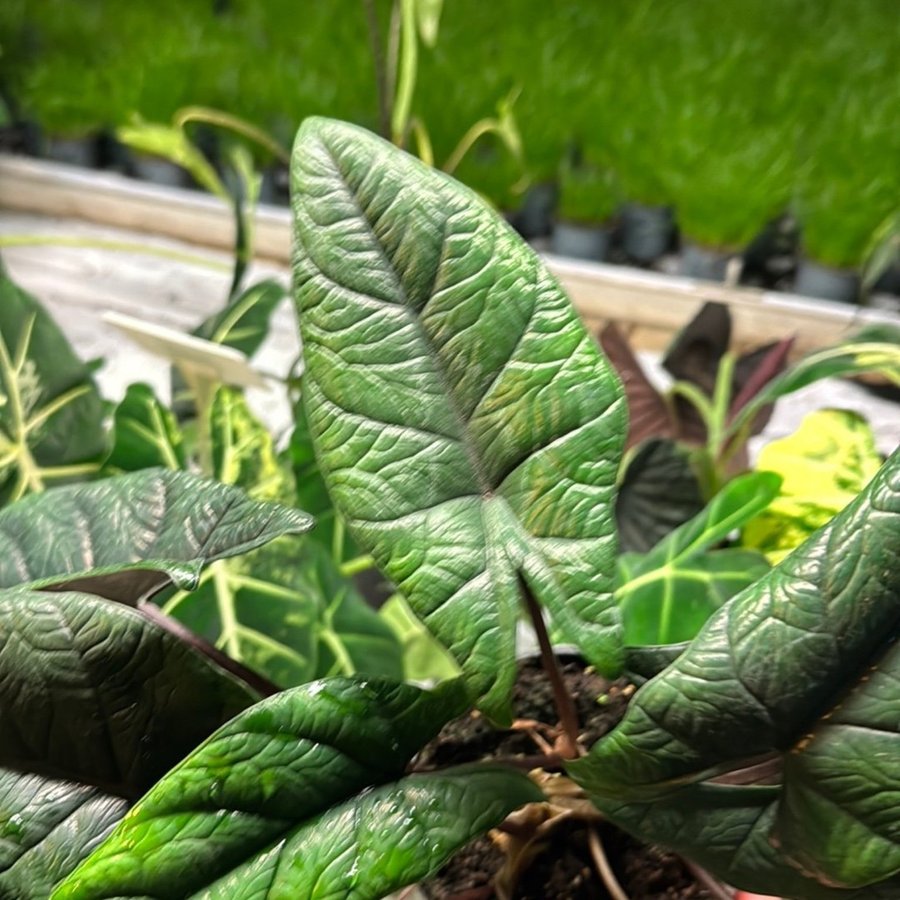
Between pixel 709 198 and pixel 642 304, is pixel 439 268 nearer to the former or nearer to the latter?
pixel 642 304

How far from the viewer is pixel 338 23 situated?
2.12 metres

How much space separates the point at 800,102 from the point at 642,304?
0.53m

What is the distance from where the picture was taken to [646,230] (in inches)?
75.6

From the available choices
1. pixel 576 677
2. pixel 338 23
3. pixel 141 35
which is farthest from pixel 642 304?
pixel 141 35

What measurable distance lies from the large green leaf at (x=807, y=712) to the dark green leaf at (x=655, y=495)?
1.60ft

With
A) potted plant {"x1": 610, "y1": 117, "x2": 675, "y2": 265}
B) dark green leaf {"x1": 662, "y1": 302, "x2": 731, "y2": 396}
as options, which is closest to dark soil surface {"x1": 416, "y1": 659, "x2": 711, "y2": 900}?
dark green leaf {"x1": 662, "y1": 302, "x2": 731, "y2": 396}

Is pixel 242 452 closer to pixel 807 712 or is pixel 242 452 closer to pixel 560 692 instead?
pixel 560 692

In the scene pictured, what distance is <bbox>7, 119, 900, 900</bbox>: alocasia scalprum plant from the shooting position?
32 centimetres

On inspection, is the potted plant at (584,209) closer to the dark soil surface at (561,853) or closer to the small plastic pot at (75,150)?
the small plastic pot at (75,150)

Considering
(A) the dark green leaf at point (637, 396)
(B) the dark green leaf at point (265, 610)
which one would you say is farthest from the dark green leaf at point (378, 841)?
(A) the dark green leaf at point (637, 396)

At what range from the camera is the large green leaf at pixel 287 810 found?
31 cm

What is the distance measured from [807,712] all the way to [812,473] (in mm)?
510

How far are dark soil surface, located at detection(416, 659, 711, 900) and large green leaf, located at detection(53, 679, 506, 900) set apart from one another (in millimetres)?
129

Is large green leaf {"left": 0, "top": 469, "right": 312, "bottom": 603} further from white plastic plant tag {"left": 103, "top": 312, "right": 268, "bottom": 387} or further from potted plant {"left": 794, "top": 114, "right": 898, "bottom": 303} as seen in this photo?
potted plant {"left": 794, "top": 114, "right": 898, "bottom": 303}
